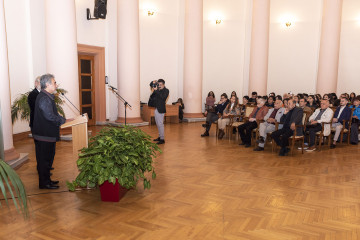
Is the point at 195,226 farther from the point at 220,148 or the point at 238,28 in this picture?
the point at 238,28

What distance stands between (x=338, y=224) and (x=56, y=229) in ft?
9.88

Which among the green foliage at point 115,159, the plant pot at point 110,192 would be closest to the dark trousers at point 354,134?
the green foliage at point 115,159

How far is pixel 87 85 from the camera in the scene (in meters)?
11.5

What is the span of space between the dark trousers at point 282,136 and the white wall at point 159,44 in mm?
6823

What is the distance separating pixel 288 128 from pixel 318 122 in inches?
43.2

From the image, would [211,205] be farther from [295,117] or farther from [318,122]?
[318,122]

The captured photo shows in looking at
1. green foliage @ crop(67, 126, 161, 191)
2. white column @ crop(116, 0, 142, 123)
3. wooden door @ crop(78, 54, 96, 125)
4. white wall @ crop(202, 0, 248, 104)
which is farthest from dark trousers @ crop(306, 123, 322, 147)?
white wall @ crop(202, 0, 248, 104)

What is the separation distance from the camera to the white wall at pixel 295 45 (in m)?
14.8

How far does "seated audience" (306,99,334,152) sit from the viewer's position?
7625 mm

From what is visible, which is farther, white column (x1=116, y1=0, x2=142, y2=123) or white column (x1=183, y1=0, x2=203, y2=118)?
white column (x1=183, y1=0, x2=203, y2=118)

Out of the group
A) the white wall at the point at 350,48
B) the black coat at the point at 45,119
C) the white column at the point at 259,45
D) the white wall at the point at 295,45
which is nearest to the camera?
the black coat at the point at 45,119

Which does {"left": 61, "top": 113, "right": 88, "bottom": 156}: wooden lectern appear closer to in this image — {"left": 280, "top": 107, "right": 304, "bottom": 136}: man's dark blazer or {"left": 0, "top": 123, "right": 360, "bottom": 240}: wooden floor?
{"left": 0, "top": 123, "right": 360, "bottom": 240}: wooden floor

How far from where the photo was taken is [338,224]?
11.8 ft

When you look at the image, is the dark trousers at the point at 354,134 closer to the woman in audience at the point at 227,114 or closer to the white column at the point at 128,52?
the woman in audience at the point at 227,114
